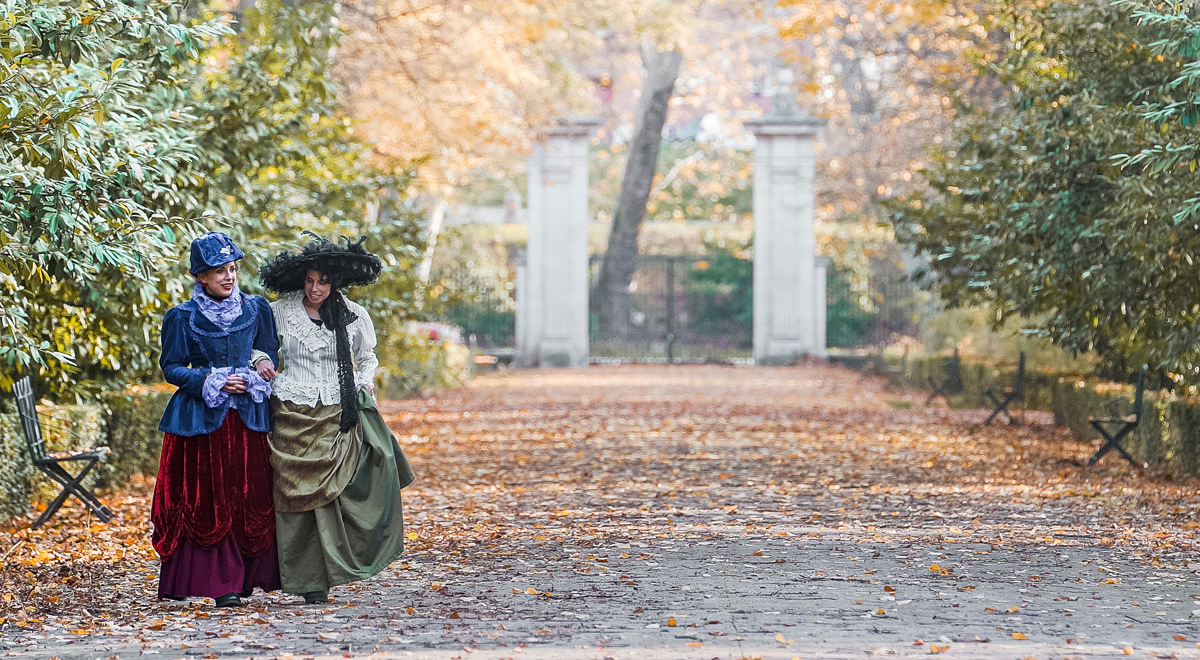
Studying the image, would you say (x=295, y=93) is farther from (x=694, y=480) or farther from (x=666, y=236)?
(x=666, y=236)

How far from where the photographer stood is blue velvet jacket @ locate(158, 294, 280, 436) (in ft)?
19.7

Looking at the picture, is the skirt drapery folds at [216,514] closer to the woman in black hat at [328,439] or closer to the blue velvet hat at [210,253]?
the woman in black hat at [328,439]

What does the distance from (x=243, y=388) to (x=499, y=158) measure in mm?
20998

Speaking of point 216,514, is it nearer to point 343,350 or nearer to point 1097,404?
point 343,350

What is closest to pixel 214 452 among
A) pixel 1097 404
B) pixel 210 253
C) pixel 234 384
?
pixel 234 384

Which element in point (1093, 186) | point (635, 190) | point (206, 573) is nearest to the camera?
point (206, 573)

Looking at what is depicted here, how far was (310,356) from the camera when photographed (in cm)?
628

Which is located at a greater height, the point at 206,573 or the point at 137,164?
the point at 137,164

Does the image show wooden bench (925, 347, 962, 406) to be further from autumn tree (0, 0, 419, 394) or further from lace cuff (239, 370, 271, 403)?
lace cuff (239, 370, 271, 403)

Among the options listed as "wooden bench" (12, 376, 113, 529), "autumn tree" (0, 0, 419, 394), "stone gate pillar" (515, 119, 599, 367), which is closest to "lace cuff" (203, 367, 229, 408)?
"autumn tree" (0, 0, 419, 394)

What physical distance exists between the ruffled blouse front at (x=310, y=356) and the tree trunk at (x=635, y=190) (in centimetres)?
2523

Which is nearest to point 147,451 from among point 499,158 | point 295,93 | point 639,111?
point 295,93

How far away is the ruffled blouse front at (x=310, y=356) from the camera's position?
6.21 metres

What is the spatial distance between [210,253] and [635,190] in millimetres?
26864
